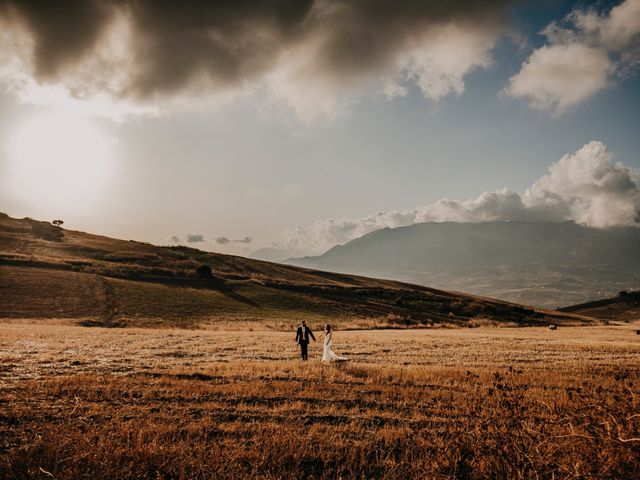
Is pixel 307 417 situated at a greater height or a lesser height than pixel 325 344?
greater

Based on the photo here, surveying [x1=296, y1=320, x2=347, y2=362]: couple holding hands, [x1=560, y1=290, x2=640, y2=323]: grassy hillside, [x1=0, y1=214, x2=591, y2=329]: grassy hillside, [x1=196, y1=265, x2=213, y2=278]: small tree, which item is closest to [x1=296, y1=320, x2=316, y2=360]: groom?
[x1=296, y1=320, x2=347, y2=362]: couple holding hands

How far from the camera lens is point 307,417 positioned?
1058cm

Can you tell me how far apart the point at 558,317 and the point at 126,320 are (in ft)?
336

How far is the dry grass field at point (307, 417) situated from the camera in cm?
621

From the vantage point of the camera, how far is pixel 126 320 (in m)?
52.9

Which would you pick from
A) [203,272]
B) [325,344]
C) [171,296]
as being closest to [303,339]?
[325,344]

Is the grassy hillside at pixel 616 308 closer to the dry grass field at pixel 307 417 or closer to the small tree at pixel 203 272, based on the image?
the small tree at pixel 203 272

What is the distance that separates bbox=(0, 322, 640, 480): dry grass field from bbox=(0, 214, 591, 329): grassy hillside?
3548 cm

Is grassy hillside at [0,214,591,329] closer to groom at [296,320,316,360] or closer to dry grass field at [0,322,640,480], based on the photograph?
groom at [296,320,316,360]

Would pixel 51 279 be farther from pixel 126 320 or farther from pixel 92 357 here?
pixel 92 357

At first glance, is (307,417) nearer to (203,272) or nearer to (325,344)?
(325,344)

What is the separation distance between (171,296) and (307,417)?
208 feet

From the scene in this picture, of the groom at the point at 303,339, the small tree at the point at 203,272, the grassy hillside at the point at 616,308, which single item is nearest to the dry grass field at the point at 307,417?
the groom at the point at 303,339

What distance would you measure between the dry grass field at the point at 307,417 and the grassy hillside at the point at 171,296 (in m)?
35.5
